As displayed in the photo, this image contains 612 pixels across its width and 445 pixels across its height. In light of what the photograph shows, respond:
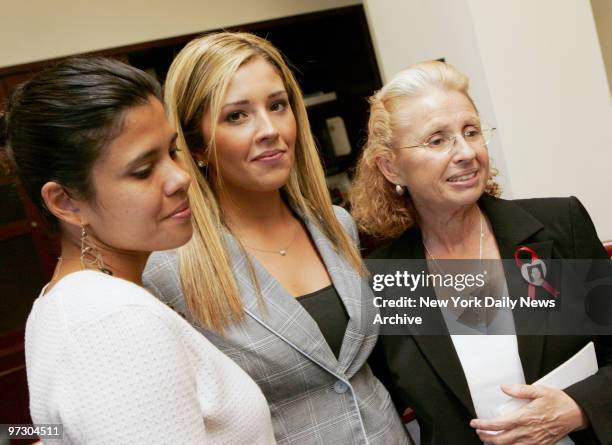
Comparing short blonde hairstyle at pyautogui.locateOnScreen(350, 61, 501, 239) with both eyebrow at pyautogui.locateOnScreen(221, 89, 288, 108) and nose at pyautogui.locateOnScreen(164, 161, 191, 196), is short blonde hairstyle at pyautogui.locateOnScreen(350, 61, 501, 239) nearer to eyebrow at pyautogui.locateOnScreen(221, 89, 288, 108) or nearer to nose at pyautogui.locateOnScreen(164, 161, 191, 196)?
eyebrow at pyautogui.locateOnScreen(221, 89, 288, 108)

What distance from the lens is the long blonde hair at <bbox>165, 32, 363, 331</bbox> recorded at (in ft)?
4.43

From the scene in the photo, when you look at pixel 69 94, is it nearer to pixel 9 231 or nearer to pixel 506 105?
pixel 506 105

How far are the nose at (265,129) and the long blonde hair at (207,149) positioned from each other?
0.36 ft

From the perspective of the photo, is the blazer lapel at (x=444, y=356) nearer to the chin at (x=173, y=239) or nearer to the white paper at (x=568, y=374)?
the white paper at (x=568, y=374)

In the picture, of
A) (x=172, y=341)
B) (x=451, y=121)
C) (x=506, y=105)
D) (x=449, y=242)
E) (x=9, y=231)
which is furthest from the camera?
(x=9, y=231)

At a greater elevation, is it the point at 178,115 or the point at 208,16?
the point at 208,16

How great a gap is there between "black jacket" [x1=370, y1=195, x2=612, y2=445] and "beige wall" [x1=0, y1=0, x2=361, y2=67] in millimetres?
3268

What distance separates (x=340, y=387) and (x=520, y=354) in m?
0.44

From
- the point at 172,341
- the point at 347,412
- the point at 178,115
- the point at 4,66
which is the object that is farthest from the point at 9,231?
the point at 172,341

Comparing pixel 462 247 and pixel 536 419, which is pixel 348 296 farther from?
pixel 536 419

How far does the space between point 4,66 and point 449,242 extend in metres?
3.27

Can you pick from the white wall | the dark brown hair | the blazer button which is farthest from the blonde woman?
the white wall

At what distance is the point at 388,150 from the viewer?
5.20 ft

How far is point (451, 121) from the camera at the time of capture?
4.83 feet
